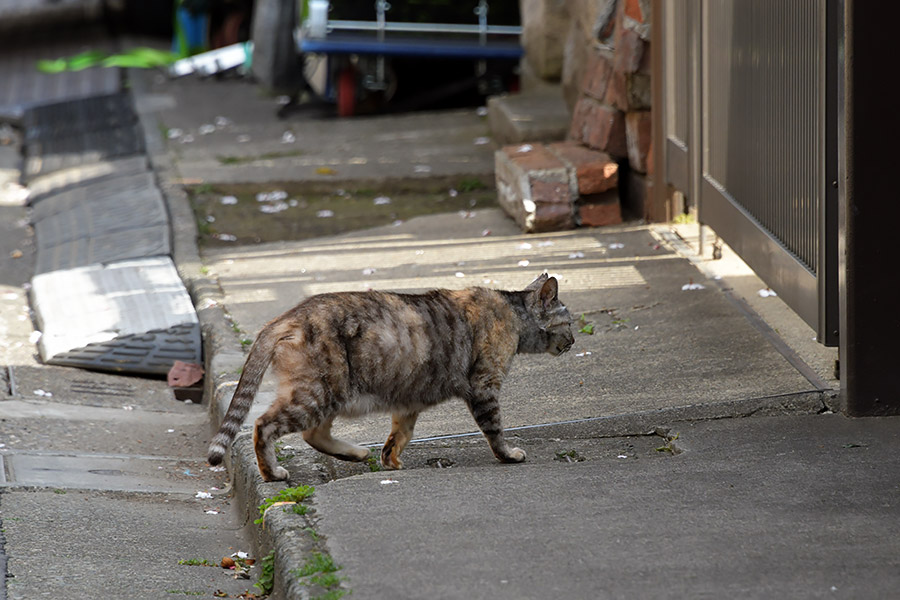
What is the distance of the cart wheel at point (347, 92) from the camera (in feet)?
44.4

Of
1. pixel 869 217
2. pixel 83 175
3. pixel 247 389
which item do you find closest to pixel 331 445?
pixel 247 389

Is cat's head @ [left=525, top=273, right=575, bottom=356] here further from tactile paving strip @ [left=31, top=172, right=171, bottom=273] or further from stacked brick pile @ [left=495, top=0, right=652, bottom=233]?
tactile paving strip @ [left=31, top=172, right=171, bottom=273]

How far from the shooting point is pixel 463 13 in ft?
43.1

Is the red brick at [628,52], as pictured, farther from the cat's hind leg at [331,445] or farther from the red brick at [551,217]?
the cat's hind leg at [331,445]

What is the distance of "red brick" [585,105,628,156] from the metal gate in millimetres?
734

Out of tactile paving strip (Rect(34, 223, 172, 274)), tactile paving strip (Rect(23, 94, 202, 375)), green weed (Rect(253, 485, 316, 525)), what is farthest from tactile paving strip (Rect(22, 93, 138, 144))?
green weed (Rect(253, 485, 316, 525))

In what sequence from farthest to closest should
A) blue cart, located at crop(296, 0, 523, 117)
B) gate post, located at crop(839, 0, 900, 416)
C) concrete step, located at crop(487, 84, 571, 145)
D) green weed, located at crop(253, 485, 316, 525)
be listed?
blue cart, located at crop(296, 0, 523, 117), concrete step, located at crop(487, 84, 571, 145), gate post, located at crop(839, 0, 900, 416), green weed, located at crop(253, 485, 316, 525)

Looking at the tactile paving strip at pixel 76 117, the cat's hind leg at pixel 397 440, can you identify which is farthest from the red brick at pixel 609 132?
the tactile paving strip at pixel 76 117

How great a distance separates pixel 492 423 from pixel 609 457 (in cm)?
50

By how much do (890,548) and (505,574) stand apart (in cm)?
119

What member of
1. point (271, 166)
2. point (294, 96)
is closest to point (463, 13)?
point (294, 96)

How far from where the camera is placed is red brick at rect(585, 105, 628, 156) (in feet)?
28.3

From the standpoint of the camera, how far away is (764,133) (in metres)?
5.87

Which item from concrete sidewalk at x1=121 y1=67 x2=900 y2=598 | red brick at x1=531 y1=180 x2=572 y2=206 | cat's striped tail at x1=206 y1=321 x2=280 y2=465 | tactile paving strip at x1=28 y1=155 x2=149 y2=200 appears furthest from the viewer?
tactile paving strip at x1=28 y1=155 x2=149 y2=200
